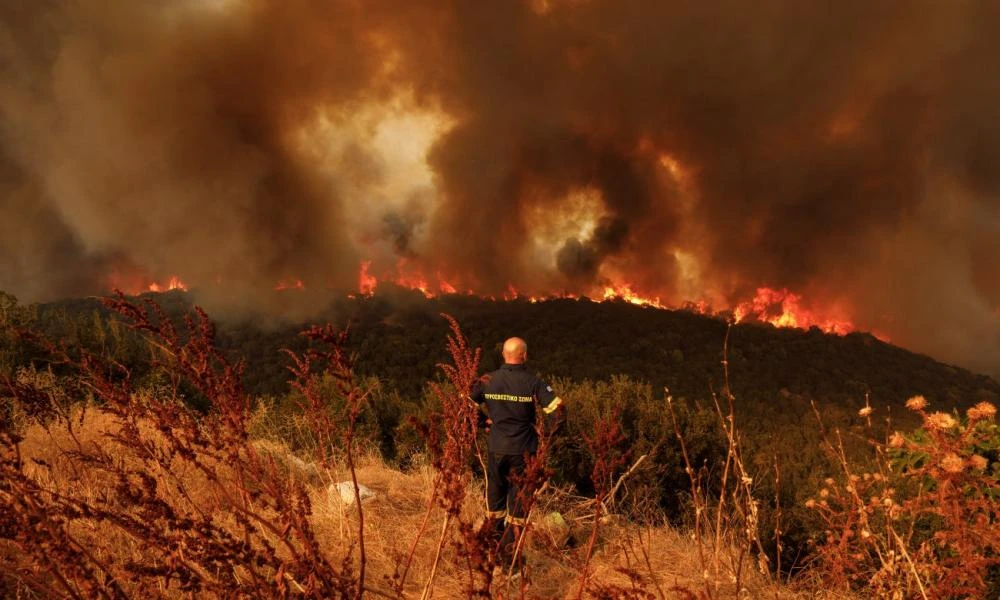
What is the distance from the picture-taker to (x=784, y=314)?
83.3 meters

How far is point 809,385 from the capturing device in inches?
1972

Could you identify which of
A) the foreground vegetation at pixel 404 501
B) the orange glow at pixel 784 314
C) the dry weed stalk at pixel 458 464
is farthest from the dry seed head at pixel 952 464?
the orange glow at pixel 784 314

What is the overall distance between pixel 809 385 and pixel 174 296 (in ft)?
215

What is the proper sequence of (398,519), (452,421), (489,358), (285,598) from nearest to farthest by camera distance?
(285,598) < (452,421) < (398,519) < (489,358)

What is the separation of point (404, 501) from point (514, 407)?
2.42 metres

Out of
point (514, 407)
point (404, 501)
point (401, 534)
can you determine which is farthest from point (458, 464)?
point (404, 501)

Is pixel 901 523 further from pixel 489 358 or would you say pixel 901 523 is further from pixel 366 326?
pixel 366 326

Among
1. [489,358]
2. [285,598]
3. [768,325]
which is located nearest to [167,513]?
[285,598]

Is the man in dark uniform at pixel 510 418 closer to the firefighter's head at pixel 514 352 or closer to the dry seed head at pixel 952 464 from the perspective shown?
the firefighter's head at pixel 514 352

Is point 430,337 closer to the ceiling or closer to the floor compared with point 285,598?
closer to the ceiling

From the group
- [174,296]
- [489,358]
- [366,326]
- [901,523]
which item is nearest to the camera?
[901,523]

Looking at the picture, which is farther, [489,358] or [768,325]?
[768,325]

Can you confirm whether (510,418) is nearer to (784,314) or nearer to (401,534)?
→ (401,534)

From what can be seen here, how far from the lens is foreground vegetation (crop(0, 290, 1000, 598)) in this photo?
4.41 ft
